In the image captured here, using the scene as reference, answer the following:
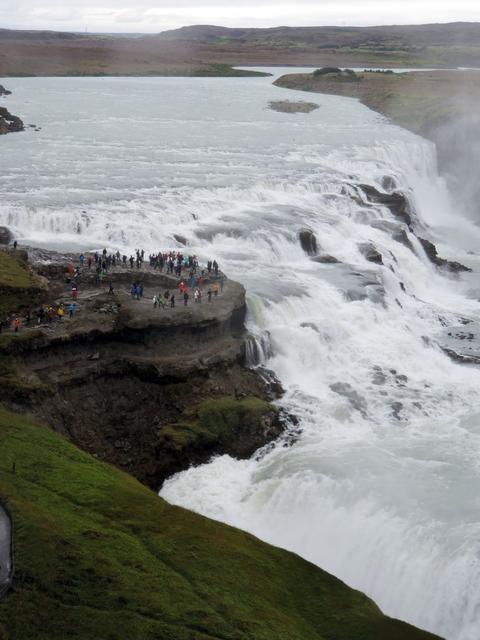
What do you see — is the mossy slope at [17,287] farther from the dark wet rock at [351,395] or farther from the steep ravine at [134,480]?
the dark wet rock at [351,395]

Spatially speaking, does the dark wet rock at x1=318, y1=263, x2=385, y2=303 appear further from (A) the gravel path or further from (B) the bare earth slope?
(B) the bare earth slope

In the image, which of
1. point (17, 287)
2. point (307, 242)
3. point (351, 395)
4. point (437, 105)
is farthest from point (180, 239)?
point (437, 105)

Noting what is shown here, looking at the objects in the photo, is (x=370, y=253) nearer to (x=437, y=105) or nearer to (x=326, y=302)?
(x=326, y=302)

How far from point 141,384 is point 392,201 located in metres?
34.7

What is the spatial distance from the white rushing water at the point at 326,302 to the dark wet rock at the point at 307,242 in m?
0.50

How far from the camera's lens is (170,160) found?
66.1 metres

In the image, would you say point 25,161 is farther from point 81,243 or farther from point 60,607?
point 60,607

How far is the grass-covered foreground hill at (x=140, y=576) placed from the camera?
60.5ft

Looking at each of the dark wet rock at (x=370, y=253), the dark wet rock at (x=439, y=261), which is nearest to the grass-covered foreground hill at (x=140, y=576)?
the dark wet rock at (x=370, y=253)

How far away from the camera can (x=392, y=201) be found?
61.7 meters

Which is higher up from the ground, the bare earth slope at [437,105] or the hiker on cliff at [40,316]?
the bare earth slope at [437,105]

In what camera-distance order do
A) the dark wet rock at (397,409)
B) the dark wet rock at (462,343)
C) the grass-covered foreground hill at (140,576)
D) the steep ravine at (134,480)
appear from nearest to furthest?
the grass-covered foreground hill at (140,576) → the steep ravine at (134,480) → the dark wet rock at (397,409) → the dark wet rock at (462,343)

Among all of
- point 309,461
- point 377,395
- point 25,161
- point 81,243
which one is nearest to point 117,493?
point 309,461

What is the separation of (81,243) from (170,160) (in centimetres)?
2352
